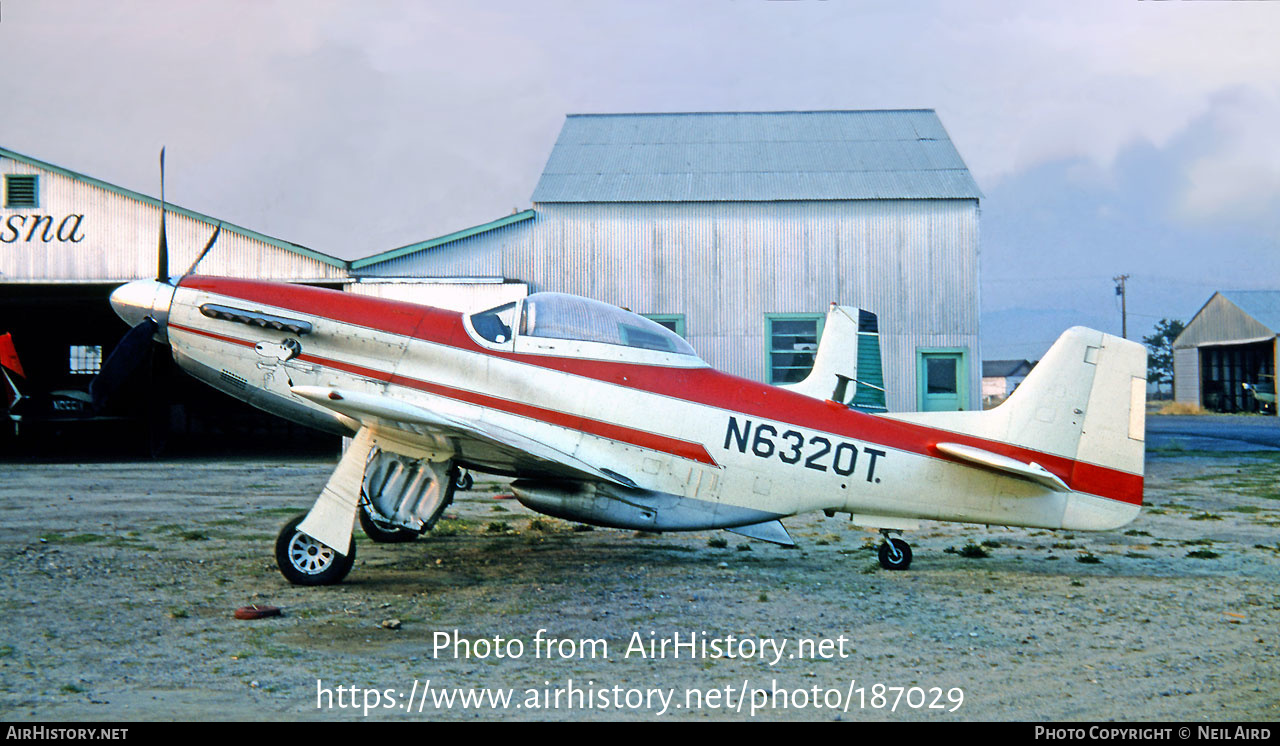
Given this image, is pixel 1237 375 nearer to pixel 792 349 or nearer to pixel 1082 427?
pixel 792 349

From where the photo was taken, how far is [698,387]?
7.43 meters

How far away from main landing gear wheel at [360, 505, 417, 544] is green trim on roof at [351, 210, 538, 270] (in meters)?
9.59

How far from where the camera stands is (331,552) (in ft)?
22.7

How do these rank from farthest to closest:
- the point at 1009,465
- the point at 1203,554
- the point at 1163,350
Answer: the point at 1163,350
the point at 1203,554
the point at 1009,465

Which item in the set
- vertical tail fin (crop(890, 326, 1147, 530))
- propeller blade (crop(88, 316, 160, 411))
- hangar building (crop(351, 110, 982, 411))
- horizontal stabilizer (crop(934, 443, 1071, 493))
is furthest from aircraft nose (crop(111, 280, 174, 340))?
hangar building (crop(351, 110, 982, 411))

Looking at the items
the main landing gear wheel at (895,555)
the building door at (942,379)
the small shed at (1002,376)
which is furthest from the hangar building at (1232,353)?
the main landing gear wheel at (895,555)

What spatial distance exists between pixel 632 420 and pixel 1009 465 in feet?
10.1

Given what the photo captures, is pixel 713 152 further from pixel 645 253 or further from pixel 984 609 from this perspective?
pixel 984 609

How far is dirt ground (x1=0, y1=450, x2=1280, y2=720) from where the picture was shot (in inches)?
171

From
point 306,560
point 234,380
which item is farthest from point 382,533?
point 234,380

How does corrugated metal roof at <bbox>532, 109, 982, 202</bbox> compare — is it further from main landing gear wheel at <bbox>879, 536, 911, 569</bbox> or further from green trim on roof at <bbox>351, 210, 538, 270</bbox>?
main landing gear wheel at <bbox>879, 536, 911, 569</bbox>

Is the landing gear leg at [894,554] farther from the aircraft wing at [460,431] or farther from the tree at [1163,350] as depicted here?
the tree at [1163,350]

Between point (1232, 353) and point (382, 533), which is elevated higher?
point (1232, 353)

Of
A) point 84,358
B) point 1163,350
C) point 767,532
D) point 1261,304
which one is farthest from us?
point 1163,350
